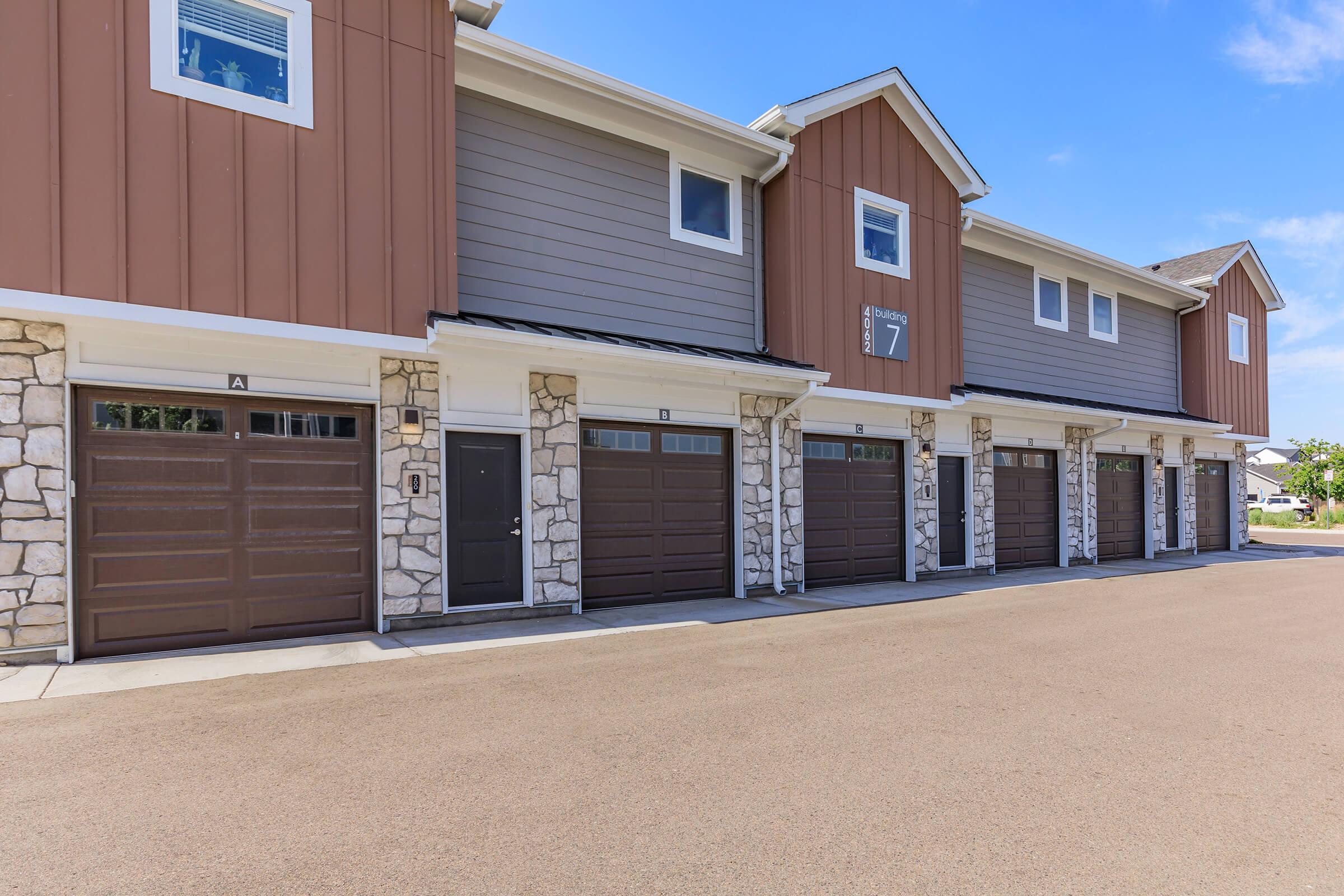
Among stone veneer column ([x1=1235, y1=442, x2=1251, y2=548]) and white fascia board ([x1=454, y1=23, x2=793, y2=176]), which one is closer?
white fascia board ([x1=454, y1=23, x2=793, y2=176])

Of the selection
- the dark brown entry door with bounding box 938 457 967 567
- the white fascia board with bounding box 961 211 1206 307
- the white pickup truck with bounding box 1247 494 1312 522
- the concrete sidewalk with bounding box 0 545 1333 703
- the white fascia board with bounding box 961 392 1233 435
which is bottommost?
the white pickup truck with bounding box 1247 494 1312 522

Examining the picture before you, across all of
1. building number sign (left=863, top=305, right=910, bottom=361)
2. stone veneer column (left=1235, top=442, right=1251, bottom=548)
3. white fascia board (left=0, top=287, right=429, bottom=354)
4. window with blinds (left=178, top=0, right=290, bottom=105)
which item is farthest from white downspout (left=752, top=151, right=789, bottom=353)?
stone veneer column (left=1235, top=442, right=1251, bottom=548)

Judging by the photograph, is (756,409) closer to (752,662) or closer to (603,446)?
(603,446)

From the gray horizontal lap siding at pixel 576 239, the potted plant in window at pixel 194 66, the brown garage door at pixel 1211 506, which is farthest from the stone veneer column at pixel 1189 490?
the potted plant in window at pixel 194 66

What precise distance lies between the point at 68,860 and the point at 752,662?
4.70 metres

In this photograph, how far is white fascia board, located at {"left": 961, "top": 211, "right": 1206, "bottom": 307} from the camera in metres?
13.1

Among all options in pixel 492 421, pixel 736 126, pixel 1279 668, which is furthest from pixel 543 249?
pixel 1279 668

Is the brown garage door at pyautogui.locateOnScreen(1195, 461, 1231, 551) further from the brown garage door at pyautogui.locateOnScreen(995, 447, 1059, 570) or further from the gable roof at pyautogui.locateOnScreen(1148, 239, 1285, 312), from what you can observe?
the brown garage door at pyautogui.locateOnScreen(995, 447, 1059, 570)

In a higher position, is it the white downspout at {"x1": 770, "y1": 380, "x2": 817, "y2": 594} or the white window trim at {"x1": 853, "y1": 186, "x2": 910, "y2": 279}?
the white window trim at {"x1": 853, "y1": 186, "x2": 910, "y2": 279}

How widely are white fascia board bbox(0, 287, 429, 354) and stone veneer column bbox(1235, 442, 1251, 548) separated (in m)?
20.7

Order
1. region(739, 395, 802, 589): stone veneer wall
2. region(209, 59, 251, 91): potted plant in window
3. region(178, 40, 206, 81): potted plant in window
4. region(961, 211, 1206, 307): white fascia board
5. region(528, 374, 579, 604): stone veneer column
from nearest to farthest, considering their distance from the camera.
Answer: region(178, 40, 206, 81): potted plant in window < region(209, 59, 251, 91): potted plant in window < region(528, 374, 579, 604): stone veneer column < region(739, 395, 802, 589): stone veneer wall < region(961, 211, 1206, 307): white fascia board

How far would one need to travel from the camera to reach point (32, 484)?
6.12 metres

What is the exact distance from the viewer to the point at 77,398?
6426 mm

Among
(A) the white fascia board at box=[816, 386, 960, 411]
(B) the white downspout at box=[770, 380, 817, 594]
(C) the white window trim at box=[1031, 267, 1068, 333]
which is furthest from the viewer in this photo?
(C) the white window trim at box=[1031, 267, 1068, 333]
